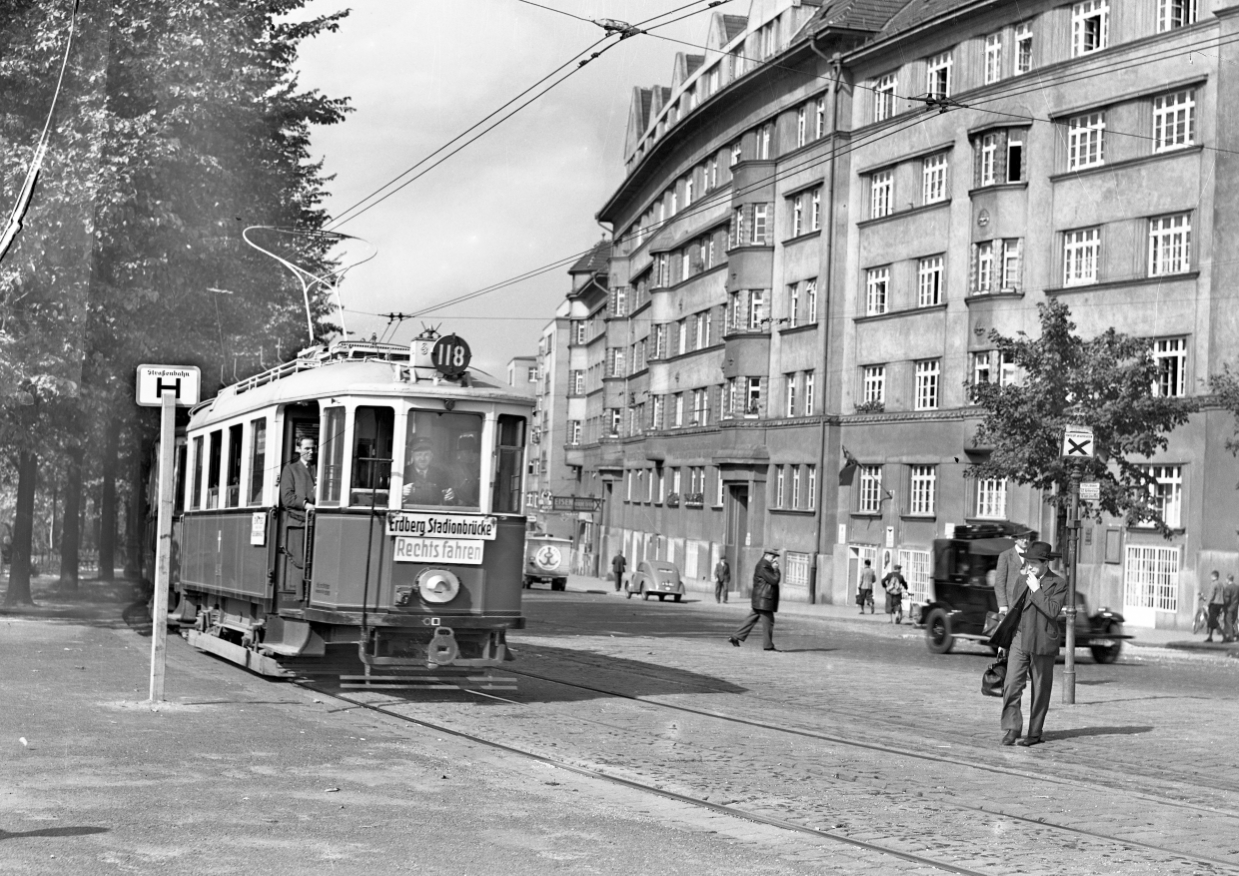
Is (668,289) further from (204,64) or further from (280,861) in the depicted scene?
(280,861)

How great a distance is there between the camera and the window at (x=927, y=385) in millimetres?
49281

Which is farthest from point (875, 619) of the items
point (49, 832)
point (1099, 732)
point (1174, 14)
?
point (49, 832)

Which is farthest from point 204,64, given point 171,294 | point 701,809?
point 701,809

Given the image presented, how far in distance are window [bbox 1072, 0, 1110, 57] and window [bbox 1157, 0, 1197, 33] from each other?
5.70 ft

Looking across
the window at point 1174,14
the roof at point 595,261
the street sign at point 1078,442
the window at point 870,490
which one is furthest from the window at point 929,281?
the roof at point 595,261

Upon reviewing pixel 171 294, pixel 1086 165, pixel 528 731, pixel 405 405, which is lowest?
pixel 528 731

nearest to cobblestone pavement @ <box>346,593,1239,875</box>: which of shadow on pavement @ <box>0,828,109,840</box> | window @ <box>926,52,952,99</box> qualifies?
shadow on pavement @ <box>0,828,109,840</box>

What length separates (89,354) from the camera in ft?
95.0

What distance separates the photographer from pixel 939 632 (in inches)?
1185

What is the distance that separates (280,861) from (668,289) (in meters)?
63.4

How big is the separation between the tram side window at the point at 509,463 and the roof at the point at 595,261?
90520 millimetres

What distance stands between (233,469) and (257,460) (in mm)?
1367

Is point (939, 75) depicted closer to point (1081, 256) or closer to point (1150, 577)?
point (1081, 256)

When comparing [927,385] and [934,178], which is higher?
[934,178]
